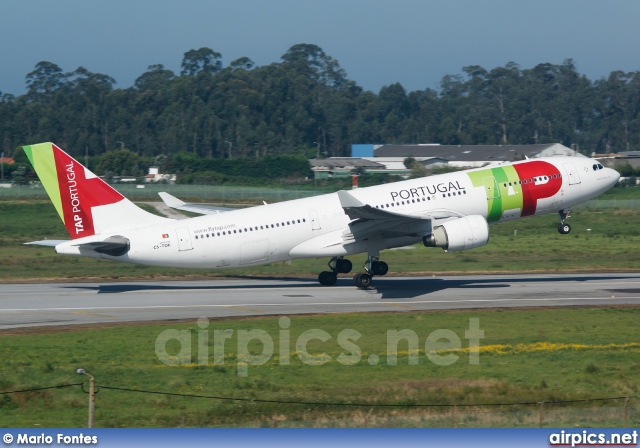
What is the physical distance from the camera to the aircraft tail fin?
44594mm

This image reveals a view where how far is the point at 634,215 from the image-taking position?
8962 centimetres

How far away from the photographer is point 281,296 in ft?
150

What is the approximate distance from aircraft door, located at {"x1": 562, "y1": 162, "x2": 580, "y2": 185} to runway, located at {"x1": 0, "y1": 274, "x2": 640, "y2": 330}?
18.3 feet

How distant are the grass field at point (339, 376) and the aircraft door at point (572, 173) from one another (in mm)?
13610

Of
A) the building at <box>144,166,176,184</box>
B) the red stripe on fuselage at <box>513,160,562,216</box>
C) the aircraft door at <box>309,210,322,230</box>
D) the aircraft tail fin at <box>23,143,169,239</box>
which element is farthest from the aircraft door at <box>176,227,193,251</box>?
the building at <box>144,166,176,184</box>

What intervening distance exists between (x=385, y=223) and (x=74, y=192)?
51.5 feet

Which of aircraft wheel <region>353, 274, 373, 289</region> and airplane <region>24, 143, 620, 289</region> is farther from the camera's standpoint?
aircraft wheel <region>353, 274, 373, 289</region>

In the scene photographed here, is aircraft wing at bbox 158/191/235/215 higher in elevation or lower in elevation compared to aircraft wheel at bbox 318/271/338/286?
higher

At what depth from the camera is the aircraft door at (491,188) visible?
159 feet

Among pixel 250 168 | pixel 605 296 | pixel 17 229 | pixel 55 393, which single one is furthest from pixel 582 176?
pixel 250 168

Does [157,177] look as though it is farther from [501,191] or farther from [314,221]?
[501,191]

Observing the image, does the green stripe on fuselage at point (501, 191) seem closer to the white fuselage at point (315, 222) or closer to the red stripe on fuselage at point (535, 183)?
the white fuselage at point (315, 222)

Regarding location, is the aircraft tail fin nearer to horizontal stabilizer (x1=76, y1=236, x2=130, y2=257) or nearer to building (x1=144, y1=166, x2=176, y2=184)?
horizontal stabilizer (x1=76, y1=236, x2=130, y2=257)

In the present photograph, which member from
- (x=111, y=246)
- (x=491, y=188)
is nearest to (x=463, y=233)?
(x=491, y=188)
